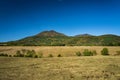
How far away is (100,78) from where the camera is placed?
17.5m

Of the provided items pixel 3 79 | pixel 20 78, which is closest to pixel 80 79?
pixel 20 78

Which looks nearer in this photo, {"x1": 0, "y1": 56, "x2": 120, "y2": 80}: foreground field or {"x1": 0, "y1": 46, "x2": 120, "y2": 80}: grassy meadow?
{"x1": 0, "y1": 56, "x2": 120, "y2": 80}: foreground field

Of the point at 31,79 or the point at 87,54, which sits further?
the point at 87,54

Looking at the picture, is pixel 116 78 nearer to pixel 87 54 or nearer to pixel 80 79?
pixel 80 79

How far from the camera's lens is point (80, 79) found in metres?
17.3

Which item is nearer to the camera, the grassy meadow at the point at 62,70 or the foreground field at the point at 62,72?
the foreground field at the point at 62,72

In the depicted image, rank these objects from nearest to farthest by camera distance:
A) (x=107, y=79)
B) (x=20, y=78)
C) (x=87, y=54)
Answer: (x=107, y=79) → (x=20, y=78) → (x=87, y=54)

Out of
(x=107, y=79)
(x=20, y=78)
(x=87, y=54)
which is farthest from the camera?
(x=87, y=54)

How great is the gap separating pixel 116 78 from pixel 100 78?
1.45m

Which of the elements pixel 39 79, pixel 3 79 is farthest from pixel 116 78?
pixel 3 79

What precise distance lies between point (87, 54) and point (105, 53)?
200 inches

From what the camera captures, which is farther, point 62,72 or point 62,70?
point 62,70

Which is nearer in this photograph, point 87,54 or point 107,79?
point 107,79

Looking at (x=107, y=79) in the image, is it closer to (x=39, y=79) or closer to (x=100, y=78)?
(x=100, y=78)
